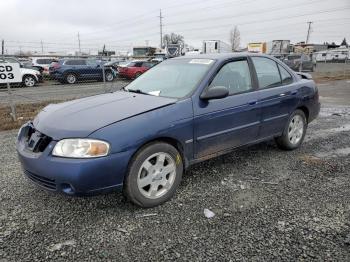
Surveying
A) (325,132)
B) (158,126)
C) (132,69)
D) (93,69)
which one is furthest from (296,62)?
(158,126)

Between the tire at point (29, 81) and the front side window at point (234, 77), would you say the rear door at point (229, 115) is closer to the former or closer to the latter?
the front side window at point (234, 77)

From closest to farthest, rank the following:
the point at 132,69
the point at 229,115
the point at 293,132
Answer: the point at 229,115
the point at 293,132
the point at 132,69

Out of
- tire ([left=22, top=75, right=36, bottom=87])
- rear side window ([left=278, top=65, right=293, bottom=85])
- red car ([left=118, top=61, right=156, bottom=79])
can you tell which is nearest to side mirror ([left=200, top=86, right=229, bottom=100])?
rear side window ([left=278, top=65, right=293, bottom=85])

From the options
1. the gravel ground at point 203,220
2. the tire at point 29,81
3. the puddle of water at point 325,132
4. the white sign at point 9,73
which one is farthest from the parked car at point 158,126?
the tire at point 29,81

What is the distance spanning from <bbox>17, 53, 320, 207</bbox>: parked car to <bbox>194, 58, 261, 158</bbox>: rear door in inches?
0.5

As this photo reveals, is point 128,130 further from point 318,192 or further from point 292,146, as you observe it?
point 292,146

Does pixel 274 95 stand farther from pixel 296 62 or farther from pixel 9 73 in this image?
pixel 296 62

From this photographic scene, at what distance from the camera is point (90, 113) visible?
3512mm

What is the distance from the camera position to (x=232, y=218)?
329cm

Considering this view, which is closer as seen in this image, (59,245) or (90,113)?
(59,245)

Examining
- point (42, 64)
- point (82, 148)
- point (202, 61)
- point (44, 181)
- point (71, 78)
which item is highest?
point (202, 61)

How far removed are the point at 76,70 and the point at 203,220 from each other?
1914cm

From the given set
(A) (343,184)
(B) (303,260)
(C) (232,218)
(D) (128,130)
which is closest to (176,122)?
(D) (128,130)

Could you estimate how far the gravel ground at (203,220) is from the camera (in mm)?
2762
